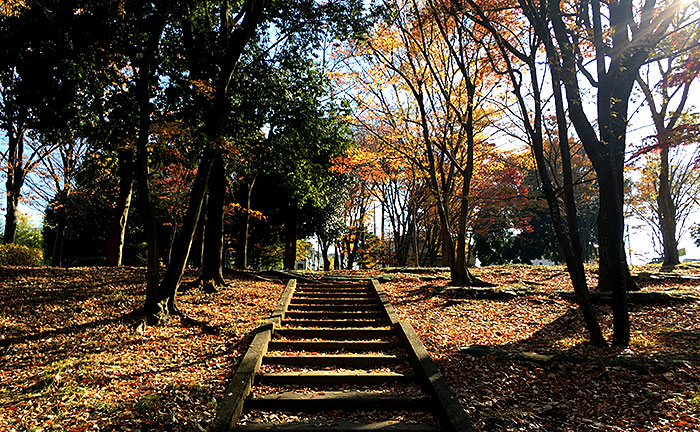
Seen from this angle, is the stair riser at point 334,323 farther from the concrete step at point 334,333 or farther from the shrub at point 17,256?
the shrub at point 17,256

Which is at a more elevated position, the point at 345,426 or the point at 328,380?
the point at 328,380

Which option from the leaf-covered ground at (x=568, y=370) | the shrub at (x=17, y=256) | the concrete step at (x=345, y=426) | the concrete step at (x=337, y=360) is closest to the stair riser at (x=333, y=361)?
the concrete step at (x=337, y=360)

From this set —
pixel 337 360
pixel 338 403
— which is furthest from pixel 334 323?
pixel 338 403

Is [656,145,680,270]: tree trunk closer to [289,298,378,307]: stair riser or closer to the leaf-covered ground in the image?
the leaf-covered ground

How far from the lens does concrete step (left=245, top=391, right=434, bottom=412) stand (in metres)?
4.42

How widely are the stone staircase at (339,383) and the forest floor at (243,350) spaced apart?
0.29 metres

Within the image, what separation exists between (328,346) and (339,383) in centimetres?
127

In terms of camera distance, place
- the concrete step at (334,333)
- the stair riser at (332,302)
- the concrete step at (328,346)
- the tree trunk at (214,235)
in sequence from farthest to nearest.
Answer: the tree trunk at (214,235), the stair riser at (332,302), the concrete step at (334,333), the concrete step at (328,346)

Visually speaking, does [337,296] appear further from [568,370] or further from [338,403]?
[568,370]

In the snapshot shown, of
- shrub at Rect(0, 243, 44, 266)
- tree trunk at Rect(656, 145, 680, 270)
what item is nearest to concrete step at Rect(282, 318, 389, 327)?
shrub at Rect(0, 243, 44, 266)

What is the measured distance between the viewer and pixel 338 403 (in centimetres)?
447

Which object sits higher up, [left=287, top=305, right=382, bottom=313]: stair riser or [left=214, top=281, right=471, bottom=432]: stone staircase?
[left=287, top=305, right=382, bottom=313]: stair riser

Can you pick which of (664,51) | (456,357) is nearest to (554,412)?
(456,357)

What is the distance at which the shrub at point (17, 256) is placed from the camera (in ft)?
39.4
